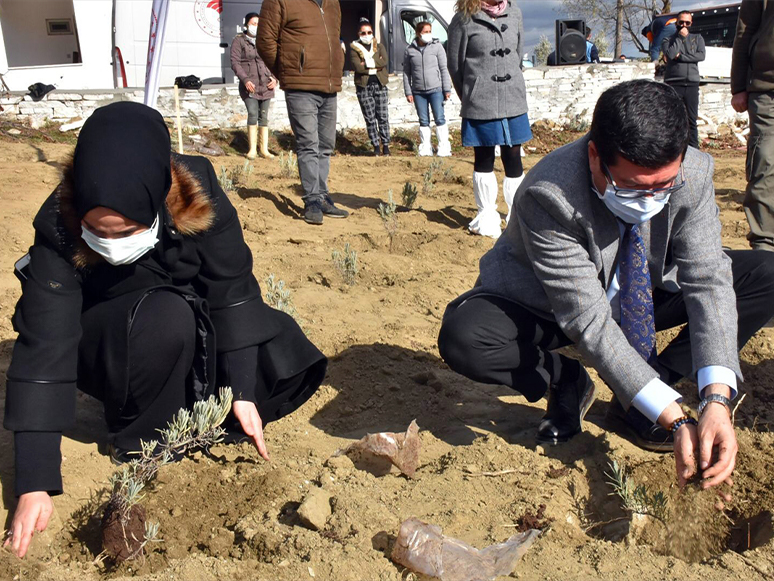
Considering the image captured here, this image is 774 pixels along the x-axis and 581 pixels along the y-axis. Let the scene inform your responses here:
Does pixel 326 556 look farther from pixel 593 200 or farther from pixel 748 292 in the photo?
pixel 748 292

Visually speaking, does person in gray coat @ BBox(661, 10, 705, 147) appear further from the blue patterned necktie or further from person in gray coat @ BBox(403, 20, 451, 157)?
the blue patterned necktie

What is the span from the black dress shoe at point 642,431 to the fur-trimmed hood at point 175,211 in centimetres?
159

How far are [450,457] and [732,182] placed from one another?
6796 mm

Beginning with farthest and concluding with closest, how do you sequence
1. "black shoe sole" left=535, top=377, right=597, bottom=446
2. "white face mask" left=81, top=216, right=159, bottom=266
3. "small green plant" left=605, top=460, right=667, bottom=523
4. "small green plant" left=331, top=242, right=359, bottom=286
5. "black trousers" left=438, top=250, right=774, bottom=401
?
"small green plant" left=331, top=242, right=359, bottom=286 < "black shoe sole" left=535, top=377, right=597, bottom=446 < "black trousers" left=438, top=250, right=774, bottom=401 < "small green plant" left=605, top=460, right=667, bottom=523 < "white face mask" left=81, top=216, right=159, bottom=266

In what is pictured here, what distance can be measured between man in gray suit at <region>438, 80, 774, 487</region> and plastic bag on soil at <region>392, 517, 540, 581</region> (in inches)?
21.2

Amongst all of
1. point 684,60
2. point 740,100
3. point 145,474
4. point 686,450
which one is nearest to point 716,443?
point 686,450

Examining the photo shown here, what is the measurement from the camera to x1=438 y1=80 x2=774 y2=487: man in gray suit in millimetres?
1988

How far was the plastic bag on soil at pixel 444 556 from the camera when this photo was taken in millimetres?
1926

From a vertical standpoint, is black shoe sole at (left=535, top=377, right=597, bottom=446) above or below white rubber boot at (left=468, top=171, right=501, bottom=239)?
below

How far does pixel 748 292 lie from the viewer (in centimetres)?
256

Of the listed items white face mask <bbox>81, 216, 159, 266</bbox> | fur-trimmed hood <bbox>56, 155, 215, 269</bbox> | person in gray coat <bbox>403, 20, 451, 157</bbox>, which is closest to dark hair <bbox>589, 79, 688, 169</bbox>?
fur-trimmed hood <bbox>56, 155, 215, 269</bbox>

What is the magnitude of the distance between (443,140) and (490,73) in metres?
4.83

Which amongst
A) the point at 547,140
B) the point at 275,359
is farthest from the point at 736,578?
the point at 547,140

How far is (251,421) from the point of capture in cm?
239
